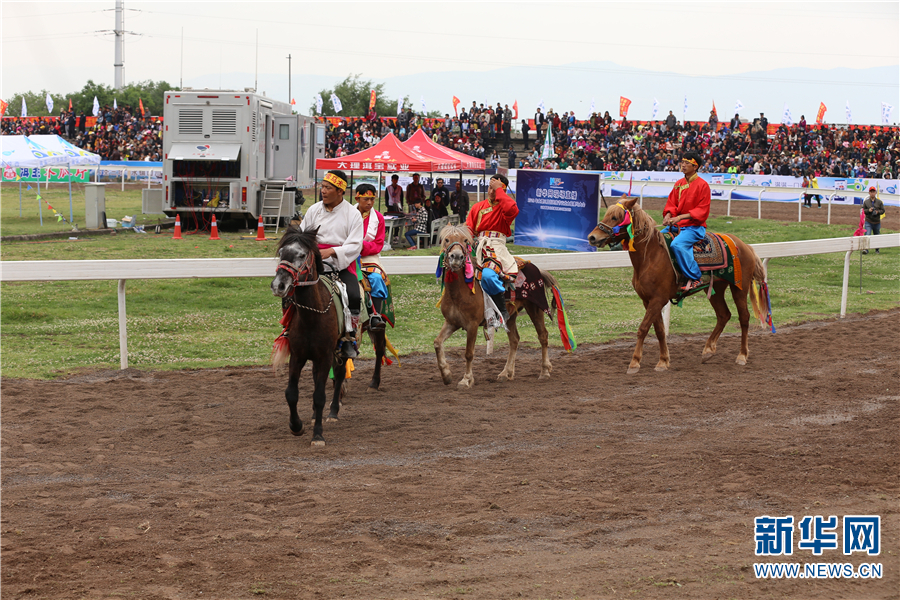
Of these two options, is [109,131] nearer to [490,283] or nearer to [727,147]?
[727,147]

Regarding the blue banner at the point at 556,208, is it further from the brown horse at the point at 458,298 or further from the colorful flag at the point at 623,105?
the colorful flag at the point at 623,105

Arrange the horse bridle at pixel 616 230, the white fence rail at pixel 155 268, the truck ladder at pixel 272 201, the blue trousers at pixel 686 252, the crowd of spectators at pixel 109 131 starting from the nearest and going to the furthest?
the white fence rail at pixel 155 268 → the horse bridle at pixel 616 230 → the blue trousers at pixel 686 252 → the truck ladder at pixel 272 201 → the crowd of spectators at pixel 109 131

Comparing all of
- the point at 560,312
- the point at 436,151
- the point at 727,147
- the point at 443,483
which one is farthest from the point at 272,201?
the point at 727,147

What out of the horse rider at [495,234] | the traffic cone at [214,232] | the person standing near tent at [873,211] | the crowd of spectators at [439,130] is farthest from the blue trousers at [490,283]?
the crowd of spectators at [439,130]

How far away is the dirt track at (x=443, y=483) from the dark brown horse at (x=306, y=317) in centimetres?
47

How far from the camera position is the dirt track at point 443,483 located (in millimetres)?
4707

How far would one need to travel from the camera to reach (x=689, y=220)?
11.1m

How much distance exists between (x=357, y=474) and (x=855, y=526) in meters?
3.55

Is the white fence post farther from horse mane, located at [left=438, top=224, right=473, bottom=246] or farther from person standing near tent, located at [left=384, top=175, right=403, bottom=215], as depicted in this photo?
person standing near tent, located at [left=384, top=175, right=403, bottom=215]

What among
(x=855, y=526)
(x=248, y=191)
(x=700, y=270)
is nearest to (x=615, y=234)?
(x=700, y=270)

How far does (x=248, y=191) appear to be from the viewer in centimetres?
2400

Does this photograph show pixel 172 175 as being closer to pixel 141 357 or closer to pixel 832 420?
pixel 141 357

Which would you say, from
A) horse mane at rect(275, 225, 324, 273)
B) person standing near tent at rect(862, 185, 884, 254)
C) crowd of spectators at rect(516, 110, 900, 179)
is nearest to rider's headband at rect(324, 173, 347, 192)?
horse mane at rect(275, 225, 324, 273)

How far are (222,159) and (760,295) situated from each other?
616 inches
